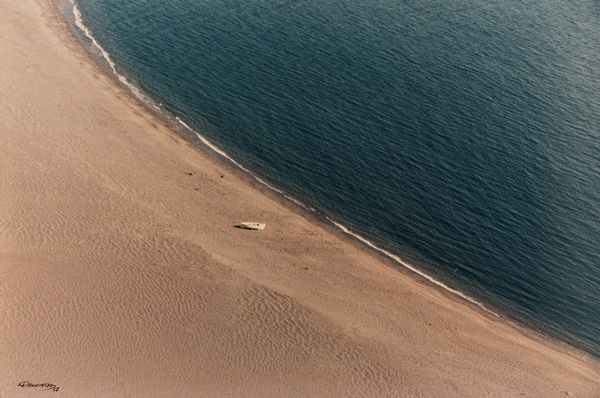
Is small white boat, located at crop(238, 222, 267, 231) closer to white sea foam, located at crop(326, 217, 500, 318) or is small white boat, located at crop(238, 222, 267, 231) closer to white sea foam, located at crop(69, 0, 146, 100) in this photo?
white sea foam, located at crop(326, 217, 500, 318)

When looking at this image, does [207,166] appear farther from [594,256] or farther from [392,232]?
[594,256]

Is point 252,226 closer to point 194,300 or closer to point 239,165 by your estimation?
point 194,300

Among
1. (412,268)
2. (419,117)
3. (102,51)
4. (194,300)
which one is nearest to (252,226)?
(194,300)

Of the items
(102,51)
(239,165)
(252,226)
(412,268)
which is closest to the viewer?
(252,226)

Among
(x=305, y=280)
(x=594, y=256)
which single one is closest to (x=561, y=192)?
(x=594, y=256)
